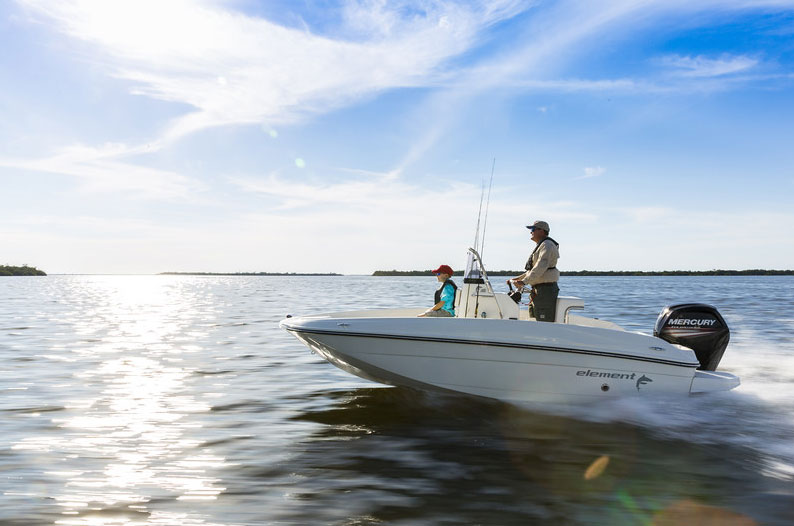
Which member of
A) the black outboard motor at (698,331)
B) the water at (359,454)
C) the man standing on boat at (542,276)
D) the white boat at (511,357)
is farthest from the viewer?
the black outboard motor at (698,331)

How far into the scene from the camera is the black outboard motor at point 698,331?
6.91 m

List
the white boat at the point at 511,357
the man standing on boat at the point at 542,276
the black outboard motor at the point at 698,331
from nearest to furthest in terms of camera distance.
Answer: the white boat at the point at 511,357 → the man standing on boat at the point at 542,276 → the black outboard motor at the point at 698,331

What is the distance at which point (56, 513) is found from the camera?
409 centimetres

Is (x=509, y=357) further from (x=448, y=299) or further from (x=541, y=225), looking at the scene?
(x=541, y=225)

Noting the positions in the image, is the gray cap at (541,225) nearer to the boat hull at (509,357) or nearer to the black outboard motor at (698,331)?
the boat hull at (509,357)

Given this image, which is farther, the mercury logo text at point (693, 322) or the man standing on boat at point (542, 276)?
the mercury logo text at point (693, 322)

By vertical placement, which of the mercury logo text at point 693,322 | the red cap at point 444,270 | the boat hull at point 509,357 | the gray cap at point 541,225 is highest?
the gray cap at point 541,225

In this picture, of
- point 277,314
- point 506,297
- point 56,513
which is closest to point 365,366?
point 506,297

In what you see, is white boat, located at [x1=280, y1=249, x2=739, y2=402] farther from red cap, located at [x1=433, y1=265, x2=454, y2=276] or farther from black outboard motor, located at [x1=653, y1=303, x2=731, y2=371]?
red cap, located at [x1=433, y1=265, x2=454, y2=276]

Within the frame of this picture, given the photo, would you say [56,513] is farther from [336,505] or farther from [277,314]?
[277,314]

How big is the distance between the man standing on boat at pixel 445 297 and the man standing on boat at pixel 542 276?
0.69 meters

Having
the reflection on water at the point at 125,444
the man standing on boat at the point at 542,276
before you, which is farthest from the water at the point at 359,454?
the man standing on boat at the point at 542,276

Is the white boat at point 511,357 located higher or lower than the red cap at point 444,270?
lower

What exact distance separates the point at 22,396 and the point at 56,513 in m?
4.34
